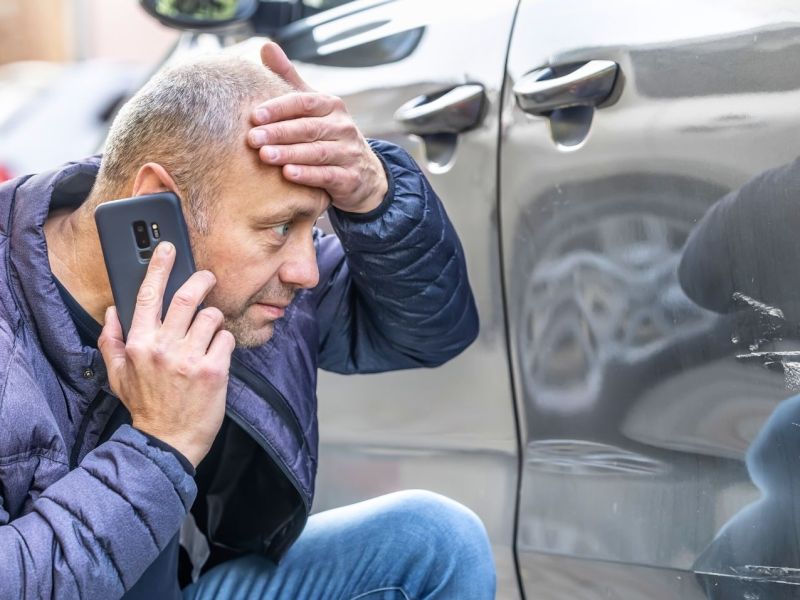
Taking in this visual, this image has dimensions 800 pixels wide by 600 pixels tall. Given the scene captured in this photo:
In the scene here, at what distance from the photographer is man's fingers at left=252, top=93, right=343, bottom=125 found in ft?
5.04

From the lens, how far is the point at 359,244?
5.84 feet

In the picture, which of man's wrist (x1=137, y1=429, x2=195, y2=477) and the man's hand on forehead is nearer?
man's wrist (x1=137, y1=429, x2=195, y2=477)

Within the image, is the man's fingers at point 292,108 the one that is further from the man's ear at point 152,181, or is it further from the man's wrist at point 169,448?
the man's wrist at point 169,448

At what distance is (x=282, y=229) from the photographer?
1.60 m

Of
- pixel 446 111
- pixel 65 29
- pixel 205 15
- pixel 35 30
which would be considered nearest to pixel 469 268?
pixel 446 111

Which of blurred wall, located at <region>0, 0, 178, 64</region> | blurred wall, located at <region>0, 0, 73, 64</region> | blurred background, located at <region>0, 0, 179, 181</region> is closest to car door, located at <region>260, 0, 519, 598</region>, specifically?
blurred background, located at <region>0, 0, 179, 181</region>

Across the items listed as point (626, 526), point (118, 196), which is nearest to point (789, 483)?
point (626, 526)

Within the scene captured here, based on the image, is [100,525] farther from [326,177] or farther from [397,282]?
[397,282]

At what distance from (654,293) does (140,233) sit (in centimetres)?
68

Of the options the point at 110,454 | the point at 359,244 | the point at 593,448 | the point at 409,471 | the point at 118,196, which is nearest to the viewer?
the point at 110,454

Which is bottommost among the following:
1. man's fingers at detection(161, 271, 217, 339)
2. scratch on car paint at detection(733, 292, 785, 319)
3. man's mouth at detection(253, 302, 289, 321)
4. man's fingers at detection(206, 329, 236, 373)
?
man's mouth at detection(253, 302, 289, 321)

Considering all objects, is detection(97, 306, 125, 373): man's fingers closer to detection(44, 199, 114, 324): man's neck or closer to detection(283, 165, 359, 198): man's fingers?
detection(44, 199, 114, 324): man's neck

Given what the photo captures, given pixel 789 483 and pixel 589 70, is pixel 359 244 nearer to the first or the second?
pixel 589 70

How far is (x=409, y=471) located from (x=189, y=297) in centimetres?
67
